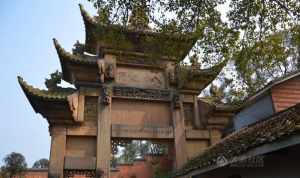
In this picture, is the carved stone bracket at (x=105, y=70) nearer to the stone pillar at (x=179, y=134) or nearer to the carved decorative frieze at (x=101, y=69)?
the carved decorative frieze at (x=101, y=69)

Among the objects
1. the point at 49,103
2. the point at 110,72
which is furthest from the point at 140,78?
the point at 49,103

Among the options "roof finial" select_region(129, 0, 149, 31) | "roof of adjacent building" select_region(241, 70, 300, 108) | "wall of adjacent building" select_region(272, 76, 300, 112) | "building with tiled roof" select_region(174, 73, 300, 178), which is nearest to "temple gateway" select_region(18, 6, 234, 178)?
"roof finial" select_region(129, 0, 149, 31)

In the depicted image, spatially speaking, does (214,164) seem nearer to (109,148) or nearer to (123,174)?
(109,148)

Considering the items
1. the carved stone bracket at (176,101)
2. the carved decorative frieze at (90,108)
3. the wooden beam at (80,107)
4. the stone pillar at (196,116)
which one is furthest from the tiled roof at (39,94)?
the stone pillar at (196,116)

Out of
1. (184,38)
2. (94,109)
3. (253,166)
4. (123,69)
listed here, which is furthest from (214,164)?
(123,69)

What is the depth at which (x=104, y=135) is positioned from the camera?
32.0 feet

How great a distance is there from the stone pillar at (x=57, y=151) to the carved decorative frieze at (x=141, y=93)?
2404 mm

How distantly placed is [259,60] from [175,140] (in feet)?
13.7

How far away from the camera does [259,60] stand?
932 cm

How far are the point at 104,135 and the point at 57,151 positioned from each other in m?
1.65

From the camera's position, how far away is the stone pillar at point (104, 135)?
30.8ft

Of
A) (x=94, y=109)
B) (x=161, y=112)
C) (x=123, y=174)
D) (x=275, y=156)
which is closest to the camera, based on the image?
(x=275, y=156)

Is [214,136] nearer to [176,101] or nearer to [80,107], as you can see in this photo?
[176,101]

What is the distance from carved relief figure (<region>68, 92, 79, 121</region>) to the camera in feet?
30.9
